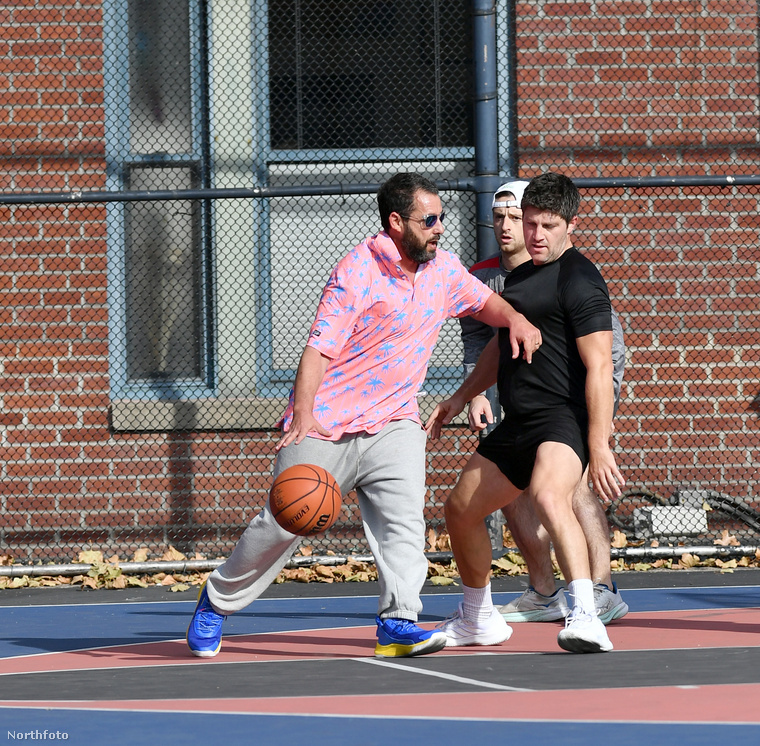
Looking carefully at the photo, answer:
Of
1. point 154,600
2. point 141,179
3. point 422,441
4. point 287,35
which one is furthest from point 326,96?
point 422,441

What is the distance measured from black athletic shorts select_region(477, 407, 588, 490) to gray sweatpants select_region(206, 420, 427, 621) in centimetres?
40

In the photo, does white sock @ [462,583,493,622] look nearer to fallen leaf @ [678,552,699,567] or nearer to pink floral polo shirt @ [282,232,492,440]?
pink floral polo shirt @ [282,232,492,440]

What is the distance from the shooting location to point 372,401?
5.73 metres

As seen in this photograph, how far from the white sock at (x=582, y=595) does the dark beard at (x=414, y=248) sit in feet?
5.16

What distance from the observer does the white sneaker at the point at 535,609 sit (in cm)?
686

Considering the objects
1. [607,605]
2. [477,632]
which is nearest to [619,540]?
[607,605]

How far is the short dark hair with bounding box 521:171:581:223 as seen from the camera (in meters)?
5.77

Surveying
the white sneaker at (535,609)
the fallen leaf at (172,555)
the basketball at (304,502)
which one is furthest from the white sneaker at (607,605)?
the fallen leaf at (172,555)

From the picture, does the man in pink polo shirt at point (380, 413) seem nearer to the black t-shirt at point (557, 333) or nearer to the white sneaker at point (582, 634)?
the black t-shirt at point (557, 333)

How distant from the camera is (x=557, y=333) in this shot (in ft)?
19.1

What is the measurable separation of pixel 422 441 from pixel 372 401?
32cm

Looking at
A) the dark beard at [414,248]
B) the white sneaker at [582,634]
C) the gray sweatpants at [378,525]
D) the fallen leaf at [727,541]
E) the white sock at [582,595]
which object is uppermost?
the dark beard at [414,248]

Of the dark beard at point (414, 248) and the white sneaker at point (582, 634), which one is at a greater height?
the dark beard at point (414, 248)

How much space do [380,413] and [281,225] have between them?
4422 mm
